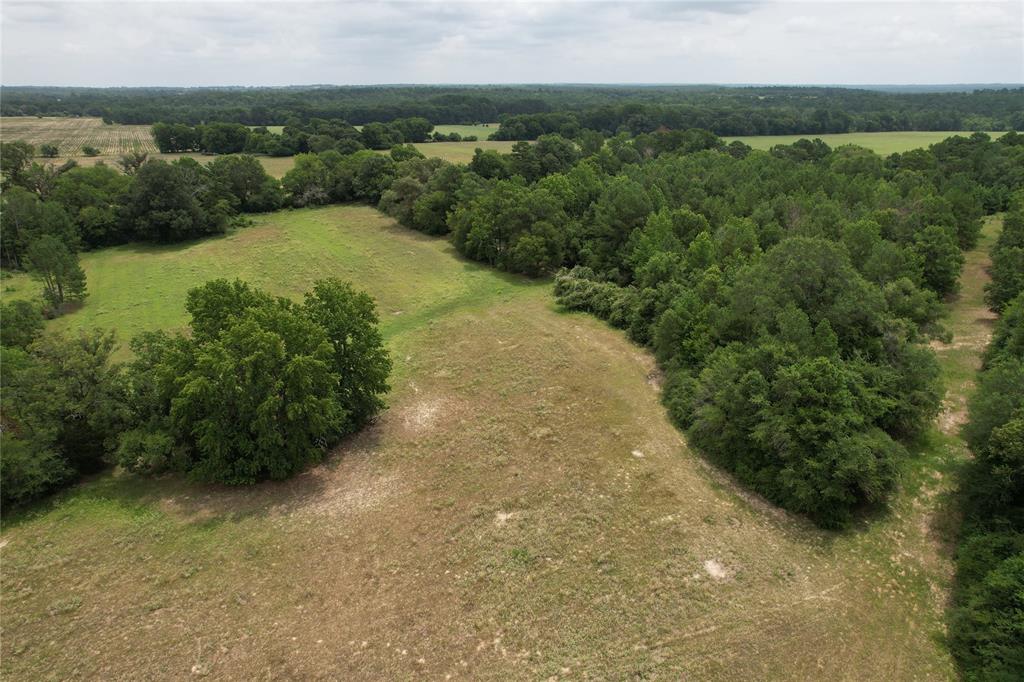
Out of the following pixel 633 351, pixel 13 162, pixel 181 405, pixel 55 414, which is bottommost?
pixel 633 351

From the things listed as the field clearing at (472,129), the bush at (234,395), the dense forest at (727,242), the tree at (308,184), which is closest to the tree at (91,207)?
the dense forest at (727,242)

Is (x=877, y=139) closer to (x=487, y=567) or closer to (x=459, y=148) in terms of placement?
(x=459, y=148)

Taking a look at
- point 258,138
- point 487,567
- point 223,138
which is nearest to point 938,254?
point 487,567

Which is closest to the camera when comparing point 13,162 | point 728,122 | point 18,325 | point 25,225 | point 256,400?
point 256,400

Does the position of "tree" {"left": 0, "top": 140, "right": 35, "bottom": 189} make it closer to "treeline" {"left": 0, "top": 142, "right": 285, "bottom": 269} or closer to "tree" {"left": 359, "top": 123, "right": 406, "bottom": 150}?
"treeline" {"left": 0, "top": 142, "right": 285, "bottom": 269}

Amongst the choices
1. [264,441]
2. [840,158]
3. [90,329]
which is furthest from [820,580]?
[840,158]

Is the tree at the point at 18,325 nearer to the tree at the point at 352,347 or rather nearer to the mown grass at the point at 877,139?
the tree at the point at 352,347

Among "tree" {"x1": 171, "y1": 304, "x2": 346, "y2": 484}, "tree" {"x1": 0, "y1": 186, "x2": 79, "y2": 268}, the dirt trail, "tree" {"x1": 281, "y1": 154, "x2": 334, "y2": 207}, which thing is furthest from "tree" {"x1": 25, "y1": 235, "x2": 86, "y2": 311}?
the dirt trail
